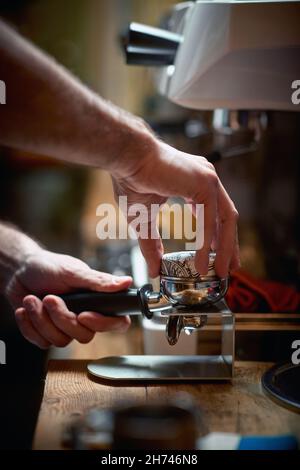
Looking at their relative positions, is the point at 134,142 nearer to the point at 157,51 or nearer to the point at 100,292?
the point at 100,292

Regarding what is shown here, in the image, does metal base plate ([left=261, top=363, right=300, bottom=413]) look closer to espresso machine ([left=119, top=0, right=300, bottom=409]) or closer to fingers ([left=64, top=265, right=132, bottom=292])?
espresso machine ([left=119, top=0, right=300, bottom=409])

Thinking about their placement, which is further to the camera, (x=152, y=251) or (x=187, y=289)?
(x=152, y=251)

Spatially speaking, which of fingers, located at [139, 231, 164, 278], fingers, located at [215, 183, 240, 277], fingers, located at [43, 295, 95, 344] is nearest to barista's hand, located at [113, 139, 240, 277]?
fingers, located at [215, 183, 240, 277]

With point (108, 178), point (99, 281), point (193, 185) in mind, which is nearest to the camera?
point (193, 185)

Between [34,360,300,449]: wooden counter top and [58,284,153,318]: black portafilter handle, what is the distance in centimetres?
10

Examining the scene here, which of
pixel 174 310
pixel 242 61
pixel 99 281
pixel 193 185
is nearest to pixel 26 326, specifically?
pixel 99 281

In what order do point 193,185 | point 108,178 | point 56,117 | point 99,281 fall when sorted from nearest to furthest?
point 56,117, point 193,185, point 99,281, point 108,178

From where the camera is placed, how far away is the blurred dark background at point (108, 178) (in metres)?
1.66

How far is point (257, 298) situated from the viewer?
3.91ft

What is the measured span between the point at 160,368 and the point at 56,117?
16.1 inches

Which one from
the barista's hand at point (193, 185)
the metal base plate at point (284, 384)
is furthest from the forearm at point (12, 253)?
the metal base plate at point (284, 384)

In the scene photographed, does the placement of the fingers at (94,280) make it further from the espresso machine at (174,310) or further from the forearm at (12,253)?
the forearm at (12,253)

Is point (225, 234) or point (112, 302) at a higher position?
point (225, 234)

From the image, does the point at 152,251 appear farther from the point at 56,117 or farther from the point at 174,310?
the point at 56,117
